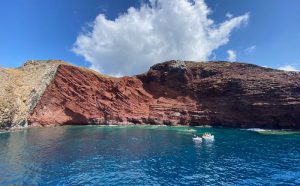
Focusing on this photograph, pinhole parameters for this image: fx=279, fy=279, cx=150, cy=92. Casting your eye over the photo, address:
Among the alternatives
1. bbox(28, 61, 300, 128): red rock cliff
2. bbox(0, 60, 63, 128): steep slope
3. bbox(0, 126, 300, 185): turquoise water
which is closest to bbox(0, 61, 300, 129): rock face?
bbox(28, 61, 300, 128): red rock cliff

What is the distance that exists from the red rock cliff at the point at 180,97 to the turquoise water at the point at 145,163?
3629cm

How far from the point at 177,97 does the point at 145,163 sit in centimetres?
6952

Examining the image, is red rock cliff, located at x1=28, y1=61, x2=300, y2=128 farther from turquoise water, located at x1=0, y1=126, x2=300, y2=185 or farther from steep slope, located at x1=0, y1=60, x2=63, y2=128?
turquoise water, located at x1=0, y1=126, x2=300, y2=185

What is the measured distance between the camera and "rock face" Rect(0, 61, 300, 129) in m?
89.1

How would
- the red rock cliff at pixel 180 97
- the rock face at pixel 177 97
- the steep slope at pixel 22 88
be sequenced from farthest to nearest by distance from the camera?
1. the red rock cliff at pixel 180 97
2. the rock face at pixel 177 97
3. the steep slope at pixel 22 88

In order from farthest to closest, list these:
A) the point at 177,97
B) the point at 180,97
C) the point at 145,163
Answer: the point at 177,97 → the point at 180,97 → the point at 145,163

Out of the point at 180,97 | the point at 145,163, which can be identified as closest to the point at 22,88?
the point at 180,97

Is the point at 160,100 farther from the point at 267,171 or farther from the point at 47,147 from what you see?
the point at 267,171

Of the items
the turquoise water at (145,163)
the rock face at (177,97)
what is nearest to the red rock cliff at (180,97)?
the rock face at (177,97)

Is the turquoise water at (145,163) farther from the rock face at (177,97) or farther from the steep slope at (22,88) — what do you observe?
the rock face at (177,97)

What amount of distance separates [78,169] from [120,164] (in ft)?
18.6

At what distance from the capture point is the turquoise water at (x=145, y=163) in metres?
30.3

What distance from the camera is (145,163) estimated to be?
37.7 metres

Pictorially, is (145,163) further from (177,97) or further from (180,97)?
(177,97)
